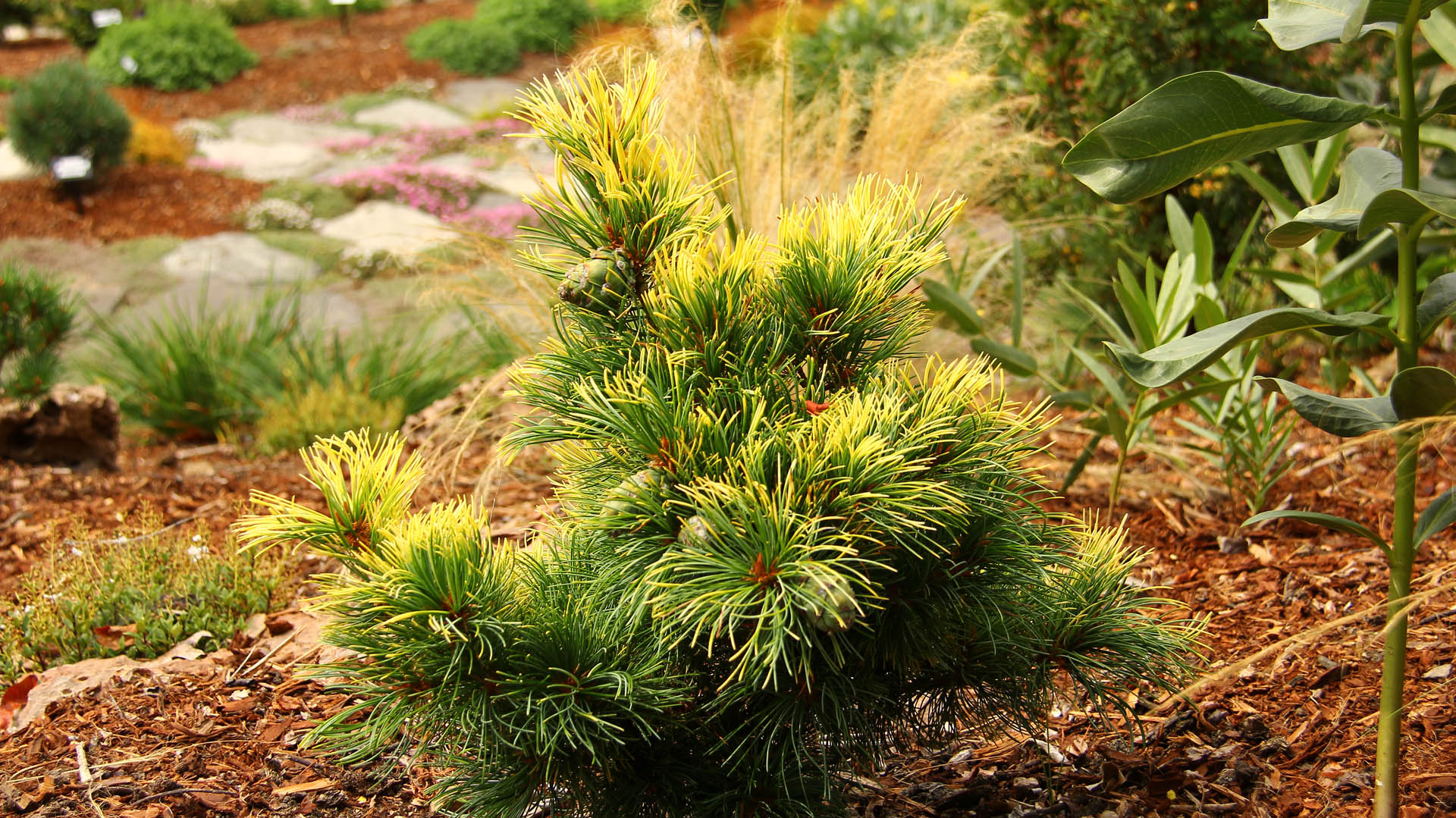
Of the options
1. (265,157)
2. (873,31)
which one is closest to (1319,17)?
(873,31)

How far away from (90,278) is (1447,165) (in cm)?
873

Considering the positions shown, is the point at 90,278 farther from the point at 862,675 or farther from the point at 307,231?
the point at 862,675

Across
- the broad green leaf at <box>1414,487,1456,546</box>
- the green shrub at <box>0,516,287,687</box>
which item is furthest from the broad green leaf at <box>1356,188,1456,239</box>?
the green shrub at <box>0,516,287,687</box>

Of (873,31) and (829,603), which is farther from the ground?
(873,31)

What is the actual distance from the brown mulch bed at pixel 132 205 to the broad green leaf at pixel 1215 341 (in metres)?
9.81

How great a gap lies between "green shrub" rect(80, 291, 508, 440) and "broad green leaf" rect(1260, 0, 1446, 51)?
3.48 meters

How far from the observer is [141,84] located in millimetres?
13492

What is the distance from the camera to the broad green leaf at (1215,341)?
1154 mm

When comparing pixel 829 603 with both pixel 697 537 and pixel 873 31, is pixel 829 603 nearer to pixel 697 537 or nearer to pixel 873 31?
pixel 697 537

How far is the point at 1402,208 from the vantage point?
114 centimetres

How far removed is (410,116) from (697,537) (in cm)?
1285

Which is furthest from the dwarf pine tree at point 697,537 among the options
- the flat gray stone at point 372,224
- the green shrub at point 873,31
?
the flat gray stone at point 372,224

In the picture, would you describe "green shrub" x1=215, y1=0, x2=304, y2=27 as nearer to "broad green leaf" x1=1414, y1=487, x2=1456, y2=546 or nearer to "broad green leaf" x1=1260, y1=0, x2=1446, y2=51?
"broad green leaf" x1=1260, y1=0, x2=1446, y2=51

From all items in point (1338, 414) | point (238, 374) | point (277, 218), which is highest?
point (1338, 414)
